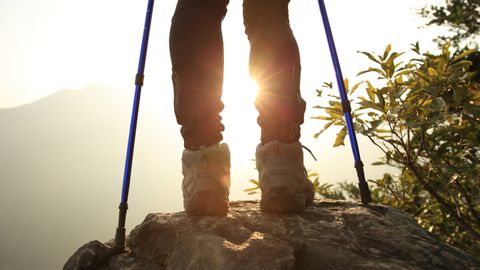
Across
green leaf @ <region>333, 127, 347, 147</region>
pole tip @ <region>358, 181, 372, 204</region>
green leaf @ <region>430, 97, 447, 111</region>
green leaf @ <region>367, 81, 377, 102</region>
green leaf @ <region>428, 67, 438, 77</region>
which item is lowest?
pole tip @ <region>358, 181, 372, 204</region>

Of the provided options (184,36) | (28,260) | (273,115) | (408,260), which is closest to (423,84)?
(273,115)

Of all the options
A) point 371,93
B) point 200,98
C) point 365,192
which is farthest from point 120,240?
point 371,93

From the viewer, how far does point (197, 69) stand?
2.55 metres

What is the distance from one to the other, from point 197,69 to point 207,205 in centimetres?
107

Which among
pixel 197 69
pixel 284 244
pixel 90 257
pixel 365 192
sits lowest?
pixel 90 257

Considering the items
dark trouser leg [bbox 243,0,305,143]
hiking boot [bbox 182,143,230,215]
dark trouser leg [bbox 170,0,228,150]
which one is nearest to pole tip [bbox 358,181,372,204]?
dark trouser leg [bbox 243,0,305,143]

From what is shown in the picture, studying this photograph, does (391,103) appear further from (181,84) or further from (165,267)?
(165,267)

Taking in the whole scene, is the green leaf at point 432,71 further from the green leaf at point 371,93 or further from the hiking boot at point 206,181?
the hiking boot at point 206,181

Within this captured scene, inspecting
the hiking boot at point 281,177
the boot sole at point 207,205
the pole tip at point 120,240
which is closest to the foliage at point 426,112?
the hiking boot at point 281,177

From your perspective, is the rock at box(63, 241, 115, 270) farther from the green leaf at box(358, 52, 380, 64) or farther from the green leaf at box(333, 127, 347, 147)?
the green leaf at box(358, 52, 380, 64)

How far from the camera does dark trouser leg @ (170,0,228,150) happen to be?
2549mm

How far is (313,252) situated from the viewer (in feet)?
6.81

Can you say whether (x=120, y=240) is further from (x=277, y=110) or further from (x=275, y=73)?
(x=275, y=73)

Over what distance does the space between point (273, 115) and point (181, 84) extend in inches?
30.0
